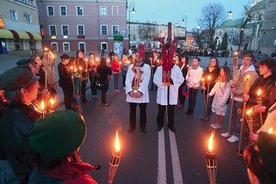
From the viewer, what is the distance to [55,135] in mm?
1232

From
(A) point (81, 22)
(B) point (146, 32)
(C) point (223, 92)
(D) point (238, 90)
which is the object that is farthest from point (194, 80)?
(B) point (146, 32)

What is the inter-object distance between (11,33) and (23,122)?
106 feet

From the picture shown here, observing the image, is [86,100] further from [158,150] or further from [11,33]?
[11,33]

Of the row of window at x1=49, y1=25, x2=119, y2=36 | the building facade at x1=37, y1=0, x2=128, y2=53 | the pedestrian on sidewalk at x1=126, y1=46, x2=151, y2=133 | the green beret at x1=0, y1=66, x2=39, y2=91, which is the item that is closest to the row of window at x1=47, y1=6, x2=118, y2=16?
the building facade at x1=37, y1=0, x2=128, y2=53

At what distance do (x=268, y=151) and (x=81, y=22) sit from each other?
55193mm

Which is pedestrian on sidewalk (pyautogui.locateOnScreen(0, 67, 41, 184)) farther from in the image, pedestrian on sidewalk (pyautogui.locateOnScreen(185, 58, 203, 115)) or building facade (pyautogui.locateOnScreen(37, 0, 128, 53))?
building facade (pyautogui.locateOnScreen(37, 0, 128, 53))

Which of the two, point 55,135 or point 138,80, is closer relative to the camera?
point 55,135

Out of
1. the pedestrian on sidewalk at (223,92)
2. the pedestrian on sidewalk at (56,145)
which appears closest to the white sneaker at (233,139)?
the pedestrian on sidewalk at (223,92)

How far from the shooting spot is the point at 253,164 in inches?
47.3

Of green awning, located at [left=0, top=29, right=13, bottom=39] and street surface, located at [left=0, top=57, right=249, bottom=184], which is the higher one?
green awning, located at [left=0, top=29, right=13, bottom=39]

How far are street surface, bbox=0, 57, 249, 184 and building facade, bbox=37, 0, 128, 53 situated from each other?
47969 millimetres

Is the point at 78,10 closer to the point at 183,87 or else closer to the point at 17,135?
the point at 183,87

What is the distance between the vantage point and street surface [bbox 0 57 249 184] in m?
3.56

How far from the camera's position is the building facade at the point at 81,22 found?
49.7 meters
